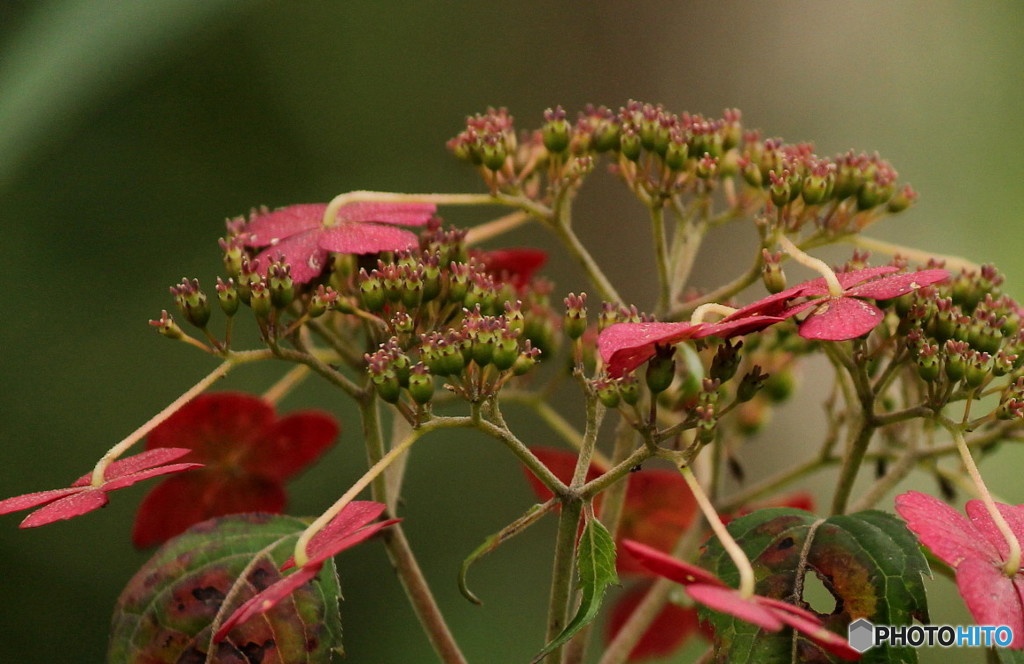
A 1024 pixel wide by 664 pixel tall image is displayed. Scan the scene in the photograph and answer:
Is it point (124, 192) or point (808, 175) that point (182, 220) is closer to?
point (124, 192)

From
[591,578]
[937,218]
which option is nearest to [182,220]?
[591,578]

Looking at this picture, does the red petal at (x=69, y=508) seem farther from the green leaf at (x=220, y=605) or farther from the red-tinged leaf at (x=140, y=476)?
the green leaf at (x=220, y=605)

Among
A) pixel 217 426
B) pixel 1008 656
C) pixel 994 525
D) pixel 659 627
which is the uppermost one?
pixel 217 426

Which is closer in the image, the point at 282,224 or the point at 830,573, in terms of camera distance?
the point at 830,573

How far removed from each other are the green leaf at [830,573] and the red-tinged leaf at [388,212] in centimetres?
33

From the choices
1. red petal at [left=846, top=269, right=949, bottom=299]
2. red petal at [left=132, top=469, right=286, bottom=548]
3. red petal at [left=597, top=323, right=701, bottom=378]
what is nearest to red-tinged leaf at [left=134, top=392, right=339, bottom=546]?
red petal at [left=132, top=469, right=286, bottom=548]

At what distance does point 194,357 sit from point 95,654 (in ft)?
1.80

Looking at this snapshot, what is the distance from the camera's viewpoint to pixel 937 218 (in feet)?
9.39

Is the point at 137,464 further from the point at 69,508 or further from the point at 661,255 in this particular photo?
the point at 661,255

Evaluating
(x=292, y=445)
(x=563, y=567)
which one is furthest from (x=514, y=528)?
(x=292, y=445)

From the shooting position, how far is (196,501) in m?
0.96

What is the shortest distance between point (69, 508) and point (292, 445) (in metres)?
0.37

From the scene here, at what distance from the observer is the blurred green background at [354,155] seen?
162 centimetres

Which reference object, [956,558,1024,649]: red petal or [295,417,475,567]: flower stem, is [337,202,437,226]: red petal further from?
[956,558,1024,649]: red petal
